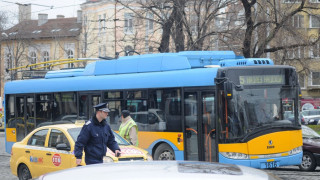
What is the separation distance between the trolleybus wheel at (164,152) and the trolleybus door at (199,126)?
559 mm

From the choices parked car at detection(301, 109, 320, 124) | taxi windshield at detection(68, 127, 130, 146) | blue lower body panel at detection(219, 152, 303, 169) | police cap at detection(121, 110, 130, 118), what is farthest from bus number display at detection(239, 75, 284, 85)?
parked car at detection(301, 109, 320, 124)

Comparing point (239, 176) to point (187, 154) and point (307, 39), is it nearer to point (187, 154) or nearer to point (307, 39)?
point (187, 154)

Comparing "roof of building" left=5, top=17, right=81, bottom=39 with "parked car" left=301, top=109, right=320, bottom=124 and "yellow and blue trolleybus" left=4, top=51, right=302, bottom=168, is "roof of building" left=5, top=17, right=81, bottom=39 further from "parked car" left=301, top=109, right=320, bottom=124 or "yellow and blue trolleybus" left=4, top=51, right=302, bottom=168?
"yellow and blue trolleybus" left=4, top=51, right=302, bottom=168

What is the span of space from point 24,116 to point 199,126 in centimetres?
855

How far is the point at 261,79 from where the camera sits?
47.9ft

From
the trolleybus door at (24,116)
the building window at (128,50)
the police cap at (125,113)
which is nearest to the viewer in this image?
the police cap at (125,113)

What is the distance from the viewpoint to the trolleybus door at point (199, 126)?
14508 mm

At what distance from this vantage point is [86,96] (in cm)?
1848

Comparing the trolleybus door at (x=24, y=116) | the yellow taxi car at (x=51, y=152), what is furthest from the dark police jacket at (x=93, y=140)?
the trolleybus door at (x=24, y=116)

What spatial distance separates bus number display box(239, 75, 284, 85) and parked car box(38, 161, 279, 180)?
10.2 metres

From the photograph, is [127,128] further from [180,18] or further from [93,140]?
[180,18]

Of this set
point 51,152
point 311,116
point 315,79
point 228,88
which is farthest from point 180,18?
point 315,79

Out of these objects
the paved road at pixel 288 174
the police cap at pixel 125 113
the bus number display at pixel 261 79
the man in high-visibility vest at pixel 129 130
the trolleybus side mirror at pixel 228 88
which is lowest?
the paved road at pixel 288 174

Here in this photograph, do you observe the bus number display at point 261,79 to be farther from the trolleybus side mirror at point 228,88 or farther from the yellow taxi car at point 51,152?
the yellow taxi car at point 51,152
